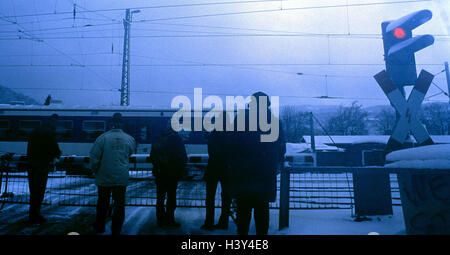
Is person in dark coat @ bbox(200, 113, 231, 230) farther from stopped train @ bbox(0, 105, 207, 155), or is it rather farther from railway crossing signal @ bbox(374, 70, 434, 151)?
stopped train @ bbox(0, 105, 207, 155)

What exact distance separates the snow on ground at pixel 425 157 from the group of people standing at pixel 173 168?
124cm

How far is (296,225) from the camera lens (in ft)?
12.8

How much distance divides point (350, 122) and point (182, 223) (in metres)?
55.8

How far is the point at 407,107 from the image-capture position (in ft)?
10.0

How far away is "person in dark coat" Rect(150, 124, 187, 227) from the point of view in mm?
4020

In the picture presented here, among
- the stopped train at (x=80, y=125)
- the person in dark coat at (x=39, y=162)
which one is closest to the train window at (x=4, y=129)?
the stopped train at (x=80, y=125)

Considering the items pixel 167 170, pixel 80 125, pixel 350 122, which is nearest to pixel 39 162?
pixel 167 170

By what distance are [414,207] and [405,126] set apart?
35.1 inches

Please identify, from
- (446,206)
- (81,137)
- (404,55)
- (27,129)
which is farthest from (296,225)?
(27,129)

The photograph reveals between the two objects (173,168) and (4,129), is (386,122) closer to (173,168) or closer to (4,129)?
(4,129)

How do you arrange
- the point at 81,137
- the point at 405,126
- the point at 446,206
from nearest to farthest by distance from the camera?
the point at 446,206
the point at 405,126
the point at 81,137

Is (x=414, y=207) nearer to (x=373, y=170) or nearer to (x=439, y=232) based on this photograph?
(x=439, y=232)

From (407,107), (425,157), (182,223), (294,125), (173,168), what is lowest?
(182,223)

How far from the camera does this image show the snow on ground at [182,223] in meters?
3.66
